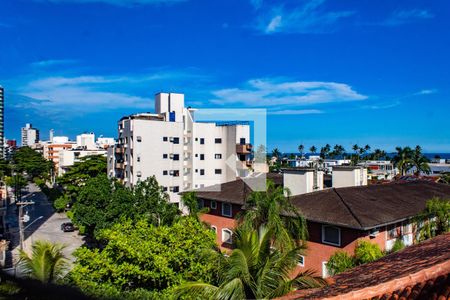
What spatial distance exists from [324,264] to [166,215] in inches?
413

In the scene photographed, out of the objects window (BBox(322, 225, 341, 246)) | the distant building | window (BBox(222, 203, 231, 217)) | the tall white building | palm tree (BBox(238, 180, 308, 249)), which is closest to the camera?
window (BBox(322, 225, 341, 246))

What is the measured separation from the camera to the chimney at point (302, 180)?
23.4m

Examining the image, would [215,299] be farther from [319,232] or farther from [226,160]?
[226,160]

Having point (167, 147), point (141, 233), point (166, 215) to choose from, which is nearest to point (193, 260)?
point (141, 233)

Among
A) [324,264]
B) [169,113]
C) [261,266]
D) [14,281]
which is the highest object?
[169,113]

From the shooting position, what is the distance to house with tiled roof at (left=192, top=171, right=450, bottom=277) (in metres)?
16.2

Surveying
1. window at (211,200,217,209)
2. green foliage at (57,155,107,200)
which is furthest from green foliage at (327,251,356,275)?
green foliage at (57,155,107,200)

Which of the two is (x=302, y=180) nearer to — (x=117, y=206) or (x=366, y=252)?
(x=366, y=252)

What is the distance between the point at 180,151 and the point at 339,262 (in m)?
30.8

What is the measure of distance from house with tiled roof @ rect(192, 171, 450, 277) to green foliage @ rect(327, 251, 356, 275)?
0.41 m

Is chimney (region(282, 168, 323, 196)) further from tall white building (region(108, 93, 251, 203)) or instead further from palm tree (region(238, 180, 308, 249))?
tall white building (region(108, 93, 251, 203))

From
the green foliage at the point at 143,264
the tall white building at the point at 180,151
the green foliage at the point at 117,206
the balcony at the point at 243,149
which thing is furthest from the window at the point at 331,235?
the balcony at the point at 243,149

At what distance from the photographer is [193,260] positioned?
1232 cm

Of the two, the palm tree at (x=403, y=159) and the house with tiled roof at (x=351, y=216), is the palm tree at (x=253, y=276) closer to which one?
the house with tiled roof at (x=351, y=216)
